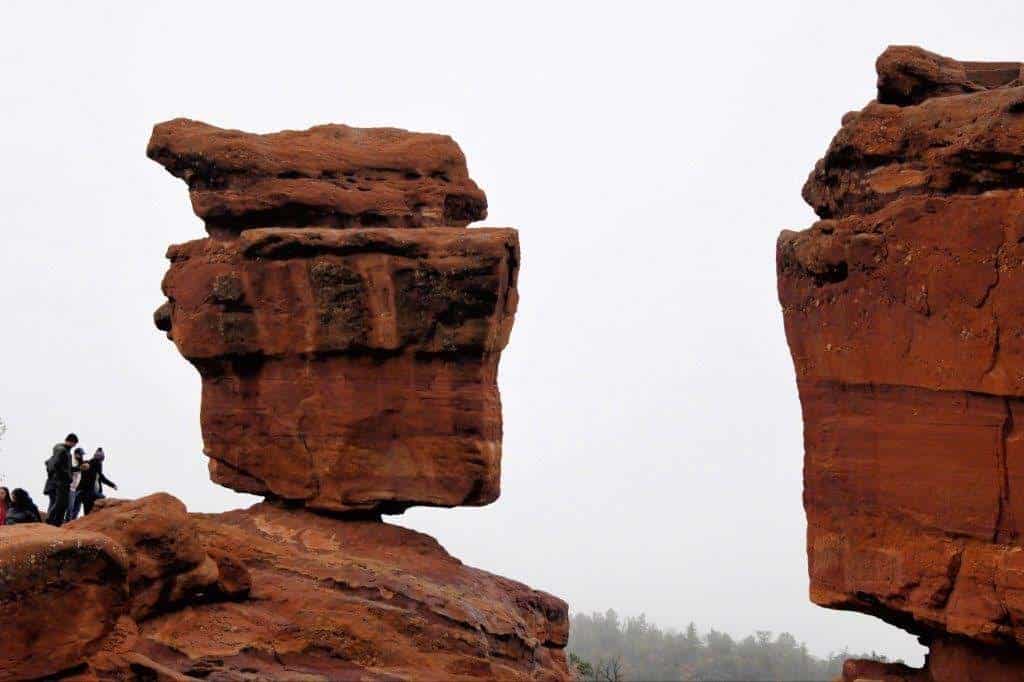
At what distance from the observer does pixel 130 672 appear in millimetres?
16703

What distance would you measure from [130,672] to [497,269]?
823 cm

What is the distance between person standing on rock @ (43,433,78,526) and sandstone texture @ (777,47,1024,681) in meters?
11.4

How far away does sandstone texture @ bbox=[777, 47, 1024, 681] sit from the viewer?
1650 cm

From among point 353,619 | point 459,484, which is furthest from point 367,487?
point 353,619

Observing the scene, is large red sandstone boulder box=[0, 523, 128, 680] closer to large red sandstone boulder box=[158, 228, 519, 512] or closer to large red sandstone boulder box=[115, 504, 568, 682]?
large red sandstone boulder box=[115, 504, 568, 682]

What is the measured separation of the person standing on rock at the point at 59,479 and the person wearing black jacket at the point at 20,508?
0.53m

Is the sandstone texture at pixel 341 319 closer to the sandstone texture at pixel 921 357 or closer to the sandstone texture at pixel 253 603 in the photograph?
the sandstone texture at pixel 253 603

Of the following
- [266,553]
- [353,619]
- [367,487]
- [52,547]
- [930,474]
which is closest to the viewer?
[52,547]

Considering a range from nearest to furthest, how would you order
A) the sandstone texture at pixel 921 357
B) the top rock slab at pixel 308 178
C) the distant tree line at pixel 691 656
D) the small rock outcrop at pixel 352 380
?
the sandstone texture at pixel 921 357 → the small rock outcrop at pixel 352 380 → the top rock slab at pixel 308 178 → the distant tree line at pixel 691 656

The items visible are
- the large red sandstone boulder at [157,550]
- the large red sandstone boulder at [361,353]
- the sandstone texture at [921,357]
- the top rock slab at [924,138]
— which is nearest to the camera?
the sandstone texture at [921,357]

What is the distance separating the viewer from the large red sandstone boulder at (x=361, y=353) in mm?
22484

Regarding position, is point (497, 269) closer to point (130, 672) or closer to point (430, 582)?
point (430, 582)

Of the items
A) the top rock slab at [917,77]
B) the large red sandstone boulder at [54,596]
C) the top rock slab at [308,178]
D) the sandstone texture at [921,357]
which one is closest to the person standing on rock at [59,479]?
the top rock slab at [308,178]

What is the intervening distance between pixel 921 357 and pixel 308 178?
34.2 feet
